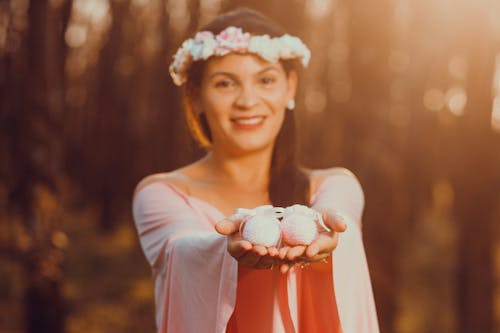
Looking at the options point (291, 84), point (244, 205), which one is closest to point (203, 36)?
point (291, 84)

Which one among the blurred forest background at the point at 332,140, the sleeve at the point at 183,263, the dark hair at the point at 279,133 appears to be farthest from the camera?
the blurred forest background at the point at 332,140

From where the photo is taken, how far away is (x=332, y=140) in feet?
42.3

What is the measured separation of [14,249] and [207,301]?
17.5 ft

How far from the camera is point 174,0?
46.2ft

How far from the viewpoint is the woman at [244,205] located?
267 centimetres

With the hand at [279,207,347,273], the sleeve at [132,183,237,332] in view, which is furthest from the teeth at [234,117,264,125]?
the hand at [279,207,347,273]

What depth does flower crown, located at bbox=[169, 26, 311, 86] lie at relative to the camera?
314 cm

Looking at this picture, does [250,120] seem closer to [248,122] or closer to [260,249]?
[248,122]

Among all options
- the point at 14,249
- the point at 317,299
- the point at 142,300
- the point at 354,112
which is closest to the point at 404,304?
the point at 142,300

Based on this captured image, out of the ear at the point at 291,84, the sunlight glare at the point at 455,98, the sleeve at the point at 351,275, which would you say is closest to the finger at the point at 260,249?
the sleeve at the point at 351,275

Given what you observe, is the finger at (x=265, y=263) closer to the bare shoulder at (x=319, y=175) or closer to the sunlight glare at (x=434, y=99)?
the bare shoulder at (x=319, y=175)

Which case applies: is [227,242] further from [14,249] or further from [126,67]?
[126,67]

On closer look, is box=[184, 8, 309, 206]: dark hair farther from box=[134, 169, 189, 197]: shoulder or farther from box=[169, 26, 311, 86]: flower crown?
box=[134, 169, 189, 197]: shoulder

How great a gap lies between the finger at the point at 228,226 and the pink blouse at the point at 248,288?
0.18 m
